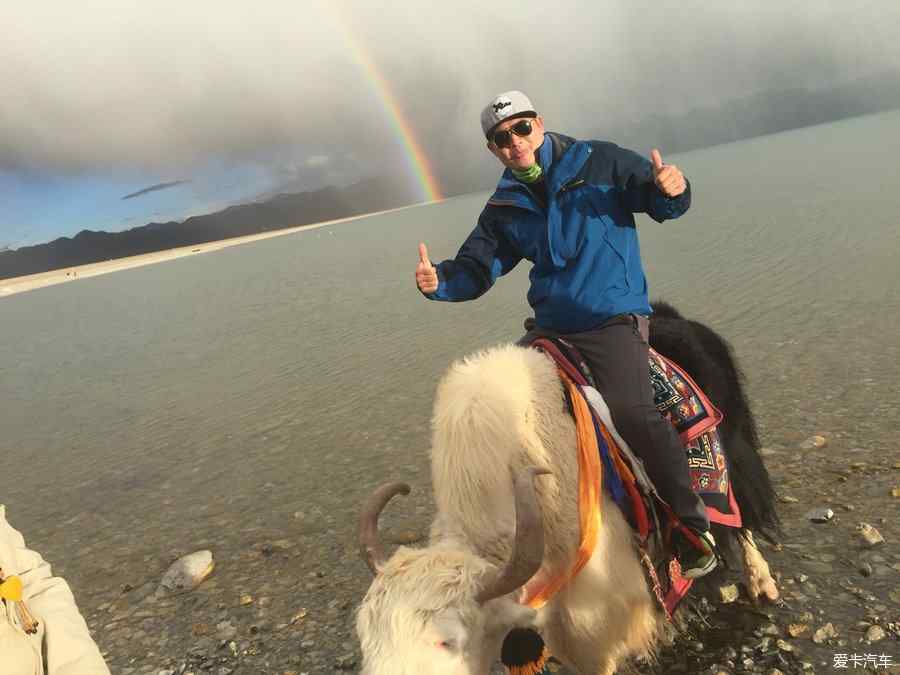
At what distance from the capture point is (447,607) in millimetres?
2205

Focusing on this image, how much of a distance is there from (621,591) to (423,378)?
251 inches

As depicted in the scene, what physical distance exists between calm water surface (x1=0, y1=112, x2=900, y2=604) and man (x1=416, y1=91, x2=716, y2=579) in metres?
2.90

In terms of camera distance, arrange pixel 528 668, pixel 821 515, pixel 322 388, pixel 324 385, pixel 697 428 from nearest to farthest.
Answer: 1. pixel 528 668
2. pixel 697 428
3. pixel 821 515
4. pixel 322 388
5. pixel 324 385

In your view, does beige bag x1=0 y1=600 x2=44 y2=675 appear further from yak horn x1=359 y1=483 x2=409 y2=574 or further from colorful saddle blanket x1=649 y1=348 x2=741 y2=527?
colorful saddle blanket x1=649 y1=348 x2=741 y2=527

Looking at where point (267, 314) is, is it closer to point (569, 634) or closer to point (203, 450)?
point (203, 450)

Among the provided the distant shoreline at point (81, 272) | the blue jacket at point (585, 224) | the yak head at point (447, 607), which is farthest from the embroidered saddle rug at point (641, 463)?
the distant shoreline at point (81, 272)

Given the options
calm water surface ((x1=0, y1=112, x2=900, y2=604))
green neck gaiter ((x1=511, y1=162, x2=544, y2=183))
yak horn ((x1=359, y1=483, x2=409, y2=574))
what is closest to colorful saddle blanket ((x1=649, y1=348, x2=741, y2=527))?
green neck gaiter ((x1=511, y1=162, x2=544, y2=183))

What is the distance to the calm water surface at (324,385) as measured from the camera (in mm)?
5887

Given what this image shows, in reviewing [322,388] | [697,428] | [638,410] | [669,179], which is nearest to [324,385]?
[322,388]

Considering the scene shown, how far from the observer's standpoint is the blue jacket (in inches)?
116

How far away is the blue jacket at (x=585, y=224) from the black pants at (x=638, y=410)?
0.13 meters

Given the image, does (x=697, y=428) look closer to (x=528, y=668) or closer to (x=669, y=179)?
(x=669, y=179)

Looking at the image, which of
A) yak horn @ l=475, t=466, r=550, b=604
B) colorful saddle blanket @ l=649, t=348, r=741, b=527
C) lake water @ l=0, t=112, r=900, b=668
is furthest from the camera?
lake water @ l=0, t=112, r=900, b=668

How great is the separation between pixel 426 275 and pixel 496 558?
51.6 inches
